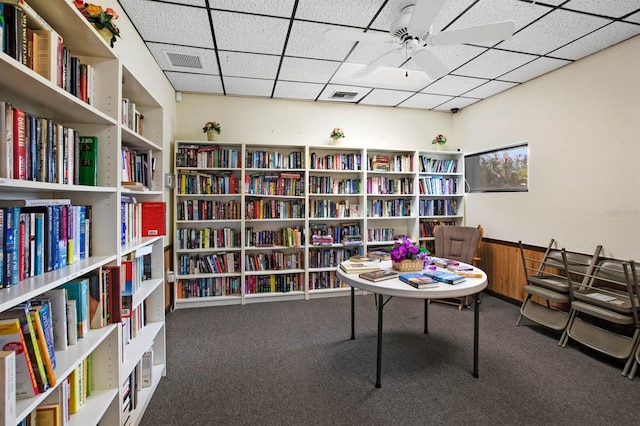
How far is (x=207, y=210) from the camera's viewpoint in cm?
359

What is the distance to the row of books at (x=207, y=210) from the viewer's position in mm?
3527

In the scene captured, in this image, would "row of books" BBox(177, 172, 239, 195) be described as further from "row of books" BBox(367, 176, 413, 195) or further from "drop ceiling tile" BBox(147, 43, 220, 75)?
"row of books" BBox(367, 176, 413, 195)

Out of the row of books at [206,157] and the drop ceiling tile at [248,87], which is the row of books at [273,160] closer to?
the row of books at [206,157]

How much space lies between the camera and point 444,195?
4.31 metres

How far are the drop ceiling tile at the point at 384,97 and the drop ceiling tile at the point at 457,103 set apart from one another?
0.73m

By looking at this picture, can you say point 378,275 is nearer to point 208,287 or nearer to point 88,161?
point 88,161

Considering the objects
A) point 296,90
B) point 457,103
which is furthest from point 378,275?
point 457,103

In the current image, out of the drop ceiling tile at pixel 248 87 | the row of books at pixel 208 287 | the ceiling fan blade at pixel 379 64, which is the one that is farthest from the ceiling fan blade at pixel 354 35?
the row of books at pixel 208 287

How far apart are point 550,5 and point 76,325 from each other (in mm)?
3474

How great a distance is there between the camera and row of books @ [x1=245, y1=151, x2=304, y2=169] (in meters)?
3.73

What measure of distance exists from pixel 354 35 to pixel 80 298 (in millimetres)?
2127

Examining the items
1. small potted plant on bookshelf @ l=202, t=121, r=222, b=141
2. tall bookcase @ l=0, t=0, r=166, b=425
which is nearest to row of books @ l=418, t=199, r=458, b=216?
small potted plant on bookshelf @ l=202, t=121, r=222, b=141

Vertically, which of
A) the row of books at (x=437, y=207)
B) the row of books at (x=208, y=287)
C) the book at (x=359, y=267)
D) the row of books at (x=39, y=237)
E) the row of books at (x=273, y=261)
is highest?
the row of books at (x=437, y=207)

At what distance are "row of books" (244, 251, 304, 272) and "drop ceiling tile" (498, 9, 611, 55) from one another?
3.22 meters
